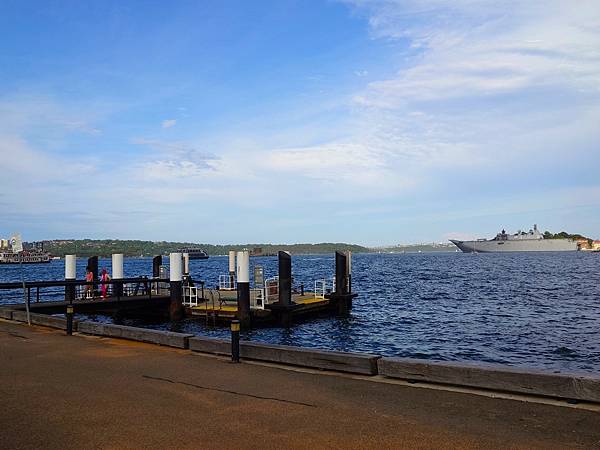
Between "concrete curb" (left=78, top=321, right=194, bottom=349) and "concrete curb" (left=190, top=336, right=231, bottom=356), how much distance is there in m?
0.32

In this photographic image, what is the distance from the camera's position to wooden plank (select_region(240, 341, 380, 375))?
10.4m

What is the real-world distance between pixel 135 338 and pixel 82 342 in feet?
4.48

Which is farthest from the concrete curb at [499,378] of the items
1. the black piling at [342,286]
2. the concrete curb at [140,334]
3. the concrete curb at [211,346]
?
the black piling at [342,286]

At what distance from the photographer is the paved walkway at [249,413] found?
22.1 feet

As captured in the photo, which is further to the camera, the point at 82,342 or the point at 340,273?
the point at 340,273

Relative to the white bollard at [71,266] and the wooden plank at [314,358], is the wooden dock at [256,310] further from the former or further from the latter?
the wooden plank at [314,358]

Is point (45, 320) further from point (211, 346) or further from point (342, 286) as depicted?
point (342, 286)

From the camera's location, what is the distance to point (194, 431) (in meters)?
7.16

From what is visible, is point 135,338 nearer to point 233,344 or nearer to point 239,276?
point 233,344

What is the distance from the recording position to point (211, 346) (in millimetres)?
13062

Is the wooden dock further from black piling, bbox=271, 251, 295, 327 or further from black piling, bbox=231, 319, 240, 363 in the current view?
black piling, bbox=231, 319, 240, 363

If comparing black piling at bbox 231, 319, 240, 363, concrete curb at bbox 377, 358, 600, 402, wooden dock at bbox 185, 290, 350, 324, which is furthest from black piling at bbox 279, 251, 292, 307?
concrete curb at bbox 377, 358, 600, 402

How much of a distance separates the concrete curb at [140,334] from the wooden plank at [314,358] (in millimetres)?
2149

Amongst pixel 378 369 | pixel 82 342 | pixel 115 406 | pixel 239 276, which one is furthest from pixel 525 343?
pixel 115 406
